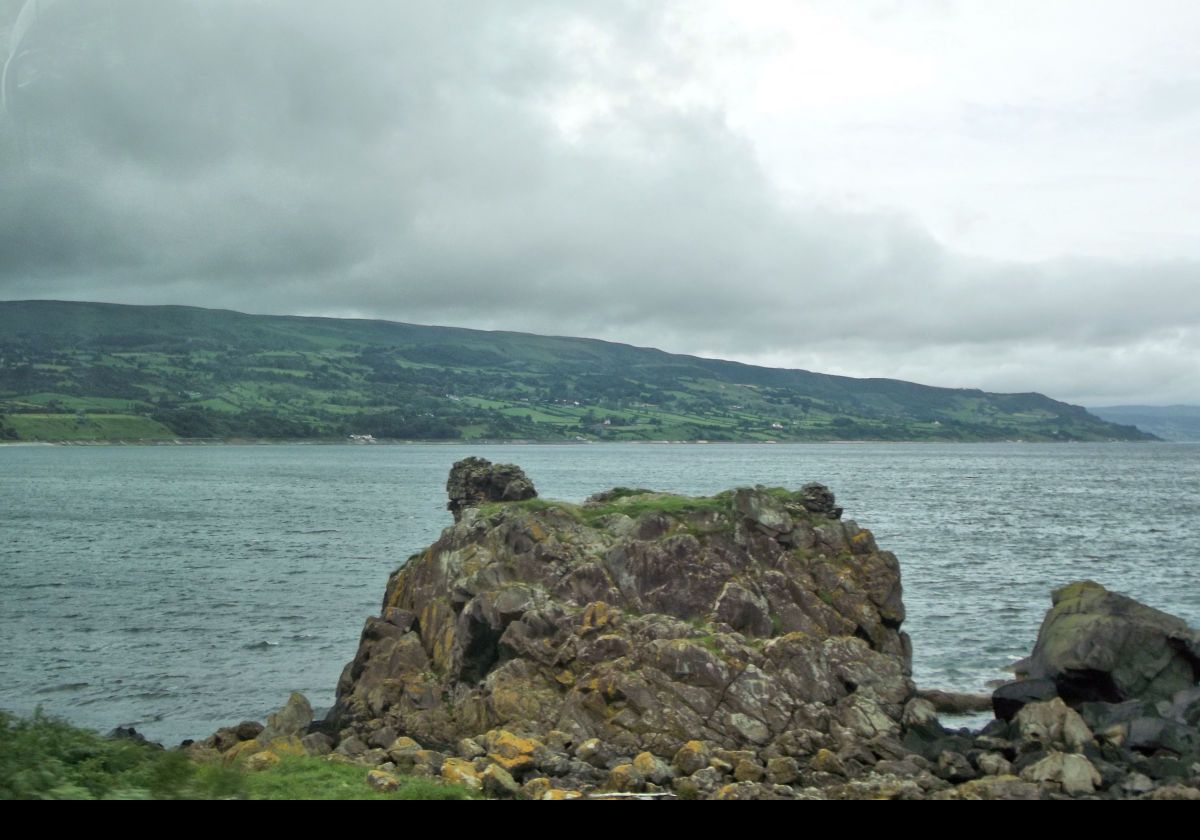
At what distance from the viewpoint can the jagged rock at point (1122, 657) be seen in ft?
72.5

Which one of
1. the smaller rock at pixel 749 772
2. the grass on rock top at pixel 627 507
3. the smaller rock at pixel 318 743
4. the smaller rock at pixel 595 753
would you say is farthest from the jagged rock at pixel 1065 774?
the smaller rock at pixel 318 743

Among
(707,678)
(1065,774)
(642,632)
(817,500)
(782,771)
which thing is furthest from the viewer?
(817,500)

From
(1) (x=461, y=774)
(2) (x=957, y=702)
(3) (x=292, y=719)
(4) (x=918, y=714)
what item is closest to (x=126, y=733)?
(3) (x=292, y=719)

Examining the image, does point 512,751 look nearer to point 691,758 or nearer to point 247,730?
point 691,758

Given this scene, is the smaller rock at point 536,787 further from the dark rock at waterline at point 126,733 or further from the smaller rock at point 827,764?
the dark rock at waterline at point 126,733

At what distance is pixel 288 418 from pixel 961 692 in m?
184

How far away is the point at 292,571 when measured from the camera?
47000 mm

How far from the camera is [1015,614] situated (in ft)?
119

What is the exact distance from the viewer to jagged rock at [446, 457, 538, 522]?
27906 mm

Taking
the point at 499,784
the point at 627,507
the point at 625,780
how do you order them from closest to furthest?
the point at 499,784, the point at 625,780, the point at 627,507

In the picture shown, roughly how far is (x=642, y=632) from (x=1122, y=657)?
1155 cm

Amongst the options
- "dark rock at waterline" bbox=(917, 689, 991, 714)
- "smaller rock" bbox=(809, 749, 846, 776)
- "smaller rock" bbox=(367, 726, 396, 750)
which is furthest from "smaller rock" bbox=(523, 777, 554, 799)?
"dark rock at waterline" bbox=(917, 689, 991, 714)
